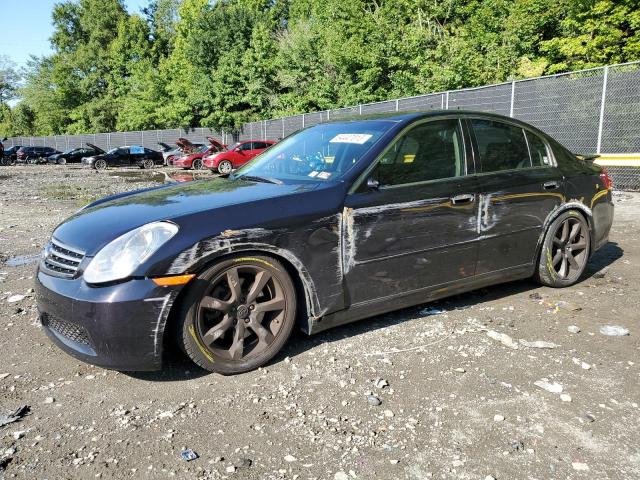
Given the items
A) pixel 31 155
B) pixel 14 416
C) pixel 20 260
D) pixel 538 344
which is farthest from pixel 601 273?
pixel 31 155

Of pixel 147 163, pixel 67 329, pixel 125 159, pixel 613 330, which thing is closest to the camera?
pixel 67 329

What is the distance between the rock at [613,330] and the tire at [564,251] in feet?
2.77

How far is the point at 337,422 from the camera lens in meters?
2.68

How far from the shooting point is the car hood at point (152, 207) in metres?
3.05

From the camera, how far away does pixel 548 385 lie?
304cm

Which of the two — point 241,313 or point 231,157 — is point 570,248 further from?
point 231,157

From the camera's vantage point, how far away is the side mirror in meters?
3.51

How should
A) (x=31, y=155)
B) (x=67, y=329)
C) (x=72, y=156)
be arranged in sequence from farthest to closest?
(x=31, y=155), (x=72, y=156), (x=67, y=329)

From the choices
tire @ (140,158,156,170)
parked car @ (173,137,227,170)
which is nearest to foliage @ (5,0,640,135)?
parked car @ (173,137,227,170)

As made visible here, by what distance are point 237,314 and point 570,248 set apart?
11.0 feet

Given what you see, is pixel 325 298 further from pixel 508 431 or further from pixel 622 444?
pixel 622 444

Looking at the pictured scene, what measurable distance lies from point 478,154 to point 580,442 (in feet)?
7.64

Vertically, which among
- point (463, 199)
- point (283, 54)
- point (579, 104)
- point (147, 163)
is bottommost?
point (147, 163)

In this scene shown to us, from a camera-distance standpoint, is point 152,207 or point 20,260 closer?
point 152,207
